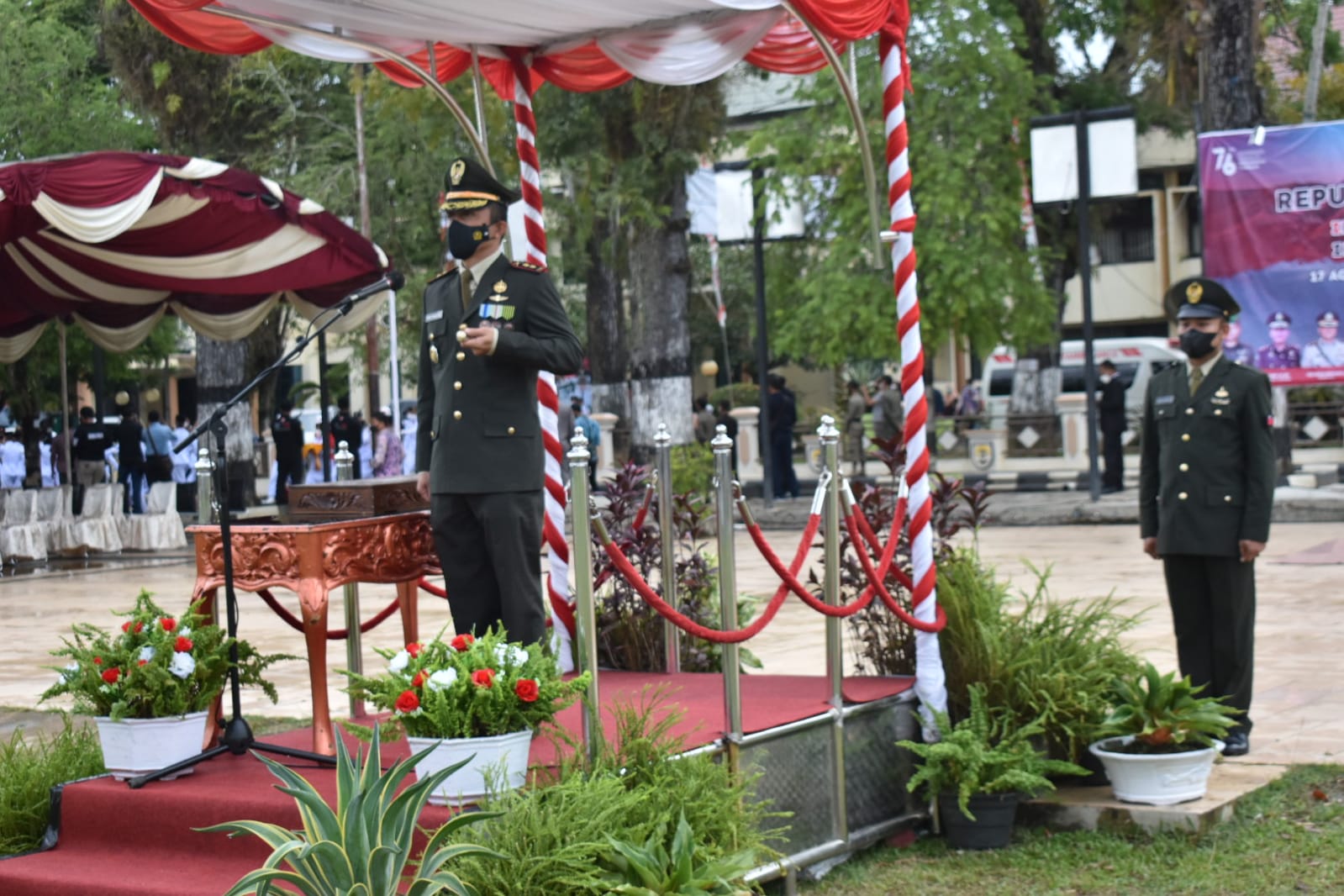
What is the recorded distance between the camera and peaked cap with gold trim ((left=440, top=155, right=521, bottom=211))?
6.04m

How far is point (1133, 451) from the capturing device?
29406 mm

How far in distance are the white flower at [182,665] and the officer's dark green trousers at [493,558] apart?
93cm

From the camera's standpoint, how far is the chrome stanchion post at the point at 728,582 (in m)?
5.82

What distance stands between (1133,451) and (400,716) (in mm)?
25862

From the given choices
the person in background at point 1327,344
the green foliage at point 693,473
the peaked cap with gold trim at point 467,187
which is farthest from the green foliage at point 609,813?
the person in background at point 1327,344

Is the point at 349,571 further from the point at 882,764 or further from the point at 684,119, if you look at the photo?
the point at 684,119

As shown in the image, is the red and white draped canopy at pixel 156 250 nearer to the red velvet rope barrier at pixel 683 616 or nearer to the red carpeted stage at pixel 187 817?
the red carpeted stage at pixel 187 817

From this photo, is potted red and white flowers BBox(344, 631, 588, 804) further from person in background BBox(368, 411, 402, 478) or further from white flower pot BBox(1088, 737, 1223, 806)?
person in background BBox(368, 411, 402, 478)

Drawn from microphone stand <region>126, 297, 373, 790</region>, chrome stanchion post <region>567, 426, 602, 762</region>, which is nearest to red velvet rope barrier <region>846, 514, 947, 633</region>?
chrome stanchion post <region>567, 426, 602, 762</region>

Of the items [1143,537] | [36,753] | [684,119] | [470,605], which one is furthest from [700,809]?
[684,119]

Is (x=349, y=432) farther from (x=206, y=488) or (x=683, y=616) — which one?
(x=683, y=616)

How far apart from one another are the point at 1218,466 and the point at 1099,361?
25713mm

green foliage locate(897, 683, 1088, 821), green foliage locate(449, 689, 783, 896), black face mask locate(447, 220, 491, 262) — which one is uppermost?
black face mask locate(447, 220, 491, 262)

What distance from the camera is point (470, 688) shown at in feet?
16.6
